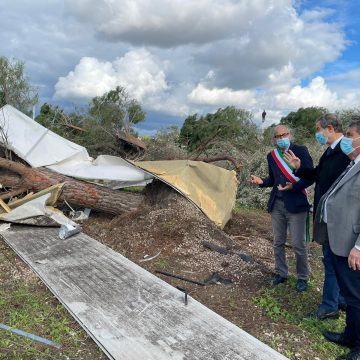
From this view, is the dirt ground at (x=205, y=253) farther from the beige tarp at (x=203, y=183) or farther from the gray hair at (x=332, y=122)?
the gray hair at (x=332, y=122)

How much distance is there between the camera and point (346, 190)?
8.44ft

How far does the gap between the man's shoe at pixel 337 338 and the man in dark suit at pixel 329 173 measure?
10.4 inches

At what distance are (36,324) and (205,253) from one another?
2.26m

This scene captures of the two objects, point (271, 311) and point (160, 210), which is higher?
point (160, 210)

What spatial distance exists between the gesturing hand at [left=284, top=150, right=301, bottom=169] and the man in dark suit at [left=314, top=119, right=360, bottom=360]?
26.5 inches

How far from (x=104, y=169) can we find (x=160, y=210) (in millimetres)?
2147

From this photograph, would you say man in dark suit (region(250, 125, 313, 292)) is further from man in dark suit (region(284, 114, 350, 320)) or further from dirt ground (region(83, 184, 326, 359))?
dirt ground (region(83, 184, 326, 359))

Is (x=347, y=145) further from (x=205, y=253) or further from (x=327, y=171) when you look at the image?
(x=205, y=253)

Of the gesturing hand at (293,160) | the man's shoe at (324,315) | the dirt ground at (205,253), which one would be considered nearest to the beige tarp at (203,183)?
the dirt ground at (205,253)

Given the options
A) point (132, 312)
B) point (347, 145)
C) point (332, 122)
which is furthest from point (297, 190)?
point (132, 312)

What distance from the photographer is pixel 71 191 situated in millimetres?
6410

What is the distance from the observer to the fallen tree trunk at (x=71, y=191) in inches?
250

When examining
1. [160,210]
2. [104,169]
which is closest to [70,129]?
[104,169]

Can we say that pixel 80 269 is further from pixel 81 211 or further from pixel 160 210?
pixel 81 211
